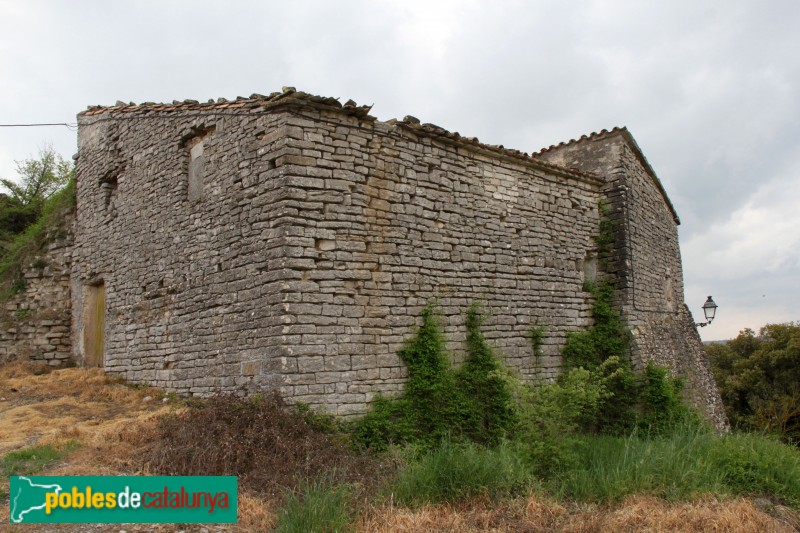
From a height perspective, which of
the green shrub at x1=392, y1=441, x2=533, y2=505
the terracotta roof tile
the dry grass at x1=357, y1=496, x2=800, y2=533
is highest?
the terracotta roof tile

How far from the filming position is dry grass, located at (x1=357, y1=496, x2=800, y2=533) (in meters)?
5.02

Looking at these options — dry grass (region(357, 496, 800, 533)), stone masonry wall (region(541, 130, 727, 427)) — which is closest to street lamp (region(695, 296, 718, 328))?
stone masonry wall (region(541, 130, 727, 427))

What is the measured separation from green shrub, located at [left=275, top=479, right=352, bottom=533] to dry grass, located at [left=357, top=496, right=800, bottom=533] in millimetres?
209

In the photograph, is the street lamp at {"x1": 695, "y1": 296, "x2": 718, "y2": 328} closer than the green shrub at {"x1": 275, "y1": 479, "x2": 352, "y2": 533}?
No

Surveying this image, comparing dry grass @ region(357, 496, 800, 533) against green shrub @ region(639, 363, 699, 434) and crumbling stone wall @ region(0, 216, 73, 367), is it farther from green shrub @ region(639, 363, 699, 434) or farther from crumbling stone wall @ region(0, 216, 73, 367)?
crumbling stone wall @ region(0, 216, 73, 367)

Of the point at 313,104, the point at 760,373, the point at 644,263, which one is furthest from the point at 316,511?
the point at 760,373

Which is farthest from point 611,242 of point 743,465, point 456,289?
point 743,465

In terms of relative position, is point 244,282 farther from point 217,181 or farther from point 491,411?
point 491,411

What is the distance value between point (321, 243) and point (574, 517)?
408 centimetres

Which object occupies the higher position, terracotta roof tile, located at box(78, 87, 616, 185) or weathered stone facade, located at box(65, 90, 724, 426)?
terracotta roof tile, located at box(78, 87, 616, 185)

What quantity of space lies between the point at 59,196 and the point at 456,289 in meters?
9.64

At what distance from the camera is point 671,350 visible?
11555mm

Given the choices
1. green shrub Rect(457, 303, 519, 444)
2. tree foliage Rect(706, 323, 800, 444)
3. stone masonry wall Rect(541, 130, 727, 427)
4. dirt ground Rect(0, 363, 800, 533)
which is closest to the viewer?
dirt ground Rect(0, 363, 800, 533)

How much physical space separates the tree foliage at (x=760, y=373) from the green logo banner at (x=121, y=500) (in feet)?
55.6
